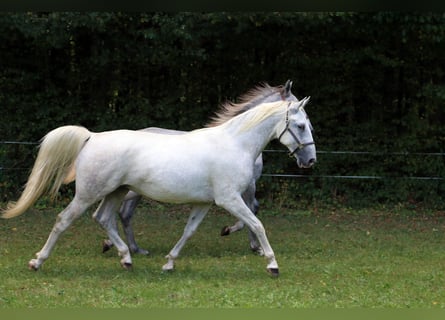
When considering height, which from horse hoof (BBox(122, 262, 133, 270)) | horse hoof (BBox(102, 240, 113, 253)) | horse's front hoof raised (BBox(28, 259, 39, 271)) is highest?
horse's front hoof raised (BBox(28, 259, 39, 271))

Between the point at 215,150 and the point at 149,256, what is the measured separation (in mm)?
1981

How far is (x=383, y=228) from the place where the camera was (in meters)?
11.4

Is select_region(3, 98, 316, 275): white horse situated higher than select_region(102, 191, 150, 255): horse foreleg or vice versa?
select_region(3, 98, 316, 275): white horse

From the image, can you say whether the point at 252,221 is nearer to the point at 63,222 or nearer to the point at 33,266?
the point at 63,222

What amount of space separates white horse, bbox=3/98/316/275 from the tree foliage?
6.54m

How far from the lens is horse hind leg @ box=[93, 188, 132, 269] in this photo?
284 inches

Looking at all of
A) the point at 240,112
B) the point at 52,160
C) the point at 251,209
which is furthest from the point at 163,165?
the point at 251,209

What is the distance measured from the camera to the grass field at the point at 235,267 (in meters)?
5.86

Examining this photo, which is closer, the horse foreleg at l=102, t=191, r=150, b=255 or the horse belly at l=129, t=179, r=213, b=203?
the horse belly at l=129, t=179, r=213, b=203

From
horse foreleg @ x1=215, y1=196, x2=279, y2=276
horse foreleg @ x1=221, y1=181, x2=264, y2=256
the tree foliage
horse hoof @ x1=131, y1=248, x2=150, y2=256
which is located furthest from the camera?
the tree foliage

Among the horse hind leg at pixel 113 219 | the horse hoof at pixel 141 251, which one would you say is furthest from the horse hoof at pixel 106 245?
the horse hind leg at pixel 113 219

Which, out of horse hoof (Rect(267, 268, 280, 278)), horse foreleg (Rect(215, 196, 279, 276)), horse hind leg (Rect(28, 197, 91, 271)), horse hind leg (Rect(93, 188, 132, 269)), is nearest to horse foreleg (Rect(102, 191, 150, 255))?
horse hind leg (Rect(93, 188, 132, 269))

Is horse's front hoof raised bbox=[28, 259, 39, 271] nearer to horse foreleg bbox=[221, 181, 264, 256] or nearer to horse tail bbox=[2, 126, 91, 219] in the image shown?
horse tail bbox=[2, 126, 91, 219]

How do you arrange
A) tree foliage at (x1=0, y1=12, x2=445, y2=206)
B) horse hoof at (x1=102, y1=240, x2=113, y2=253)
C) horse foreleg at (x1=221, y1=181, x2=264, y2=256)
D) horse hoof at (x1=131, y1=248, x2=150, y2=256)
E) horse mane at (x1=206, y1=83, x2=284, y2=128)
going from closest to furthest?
horse mane at (x1=206, y1=83, x2=284, y2=128), horse hoof at (x1=102, y1=240, x2=113, y2=253), horse hoof at (x1=131, y1=248, x2=150, y2=256), horse foreleg at (x1=221, y1=181, x2=264, y2=256), tree foliage at (x1=0, y1=12, x2=445, y2=206)
